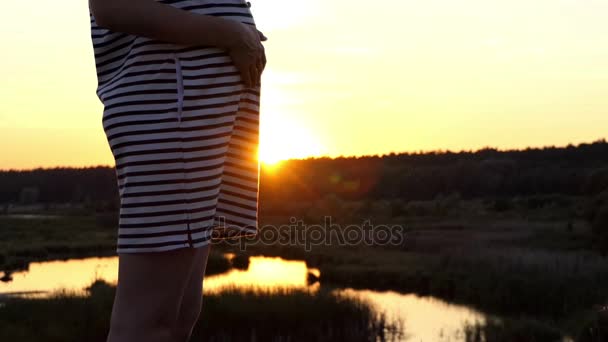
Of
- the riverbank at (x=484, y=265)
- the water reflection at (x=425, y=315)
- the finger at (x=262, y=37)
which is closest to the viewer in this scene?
the finger at (x=262, y=37)

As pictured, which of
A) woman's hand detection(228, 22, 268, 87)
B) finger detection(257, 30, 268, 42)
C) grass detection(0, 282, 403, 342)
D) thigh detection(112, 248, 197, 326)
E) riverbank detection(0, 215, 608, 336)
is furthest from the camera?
riverbank detection(0, 215, 608, 336)

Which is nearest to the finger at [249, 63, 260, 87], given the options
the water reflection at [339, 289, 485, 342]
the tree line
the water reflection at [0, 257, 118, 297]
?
the water reflection at [339, 289, 485, 342]

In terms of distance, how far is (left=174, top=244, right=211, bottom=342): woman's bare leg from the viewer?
1163 millimetres

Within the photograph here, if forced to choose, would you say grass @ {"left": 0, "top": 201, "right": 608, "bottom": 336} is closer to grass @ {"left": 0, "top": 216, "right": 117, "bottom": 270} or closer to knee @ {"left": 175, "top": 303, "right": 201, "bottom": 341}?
grass @ {"left": 0, "top": 216, "right": 117, "bottom": 270}

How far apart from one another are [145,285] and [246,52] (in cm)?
39

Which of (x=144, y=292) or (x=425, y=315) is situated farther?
(x=425, y=315)

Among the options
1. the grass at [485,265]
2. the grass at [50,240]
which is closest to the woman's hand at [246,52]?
the grass at [485,265]

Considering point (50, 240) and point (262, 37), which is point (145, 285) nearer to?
point (262, 37)

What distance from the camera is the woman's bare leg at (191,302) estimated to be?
3.82 ft

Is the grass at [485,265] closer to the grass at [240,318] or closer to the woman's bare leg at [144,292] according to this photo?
the grass at [240,318]

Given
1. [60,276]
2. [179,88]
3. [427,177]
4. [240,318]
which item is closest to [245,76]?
[179,88]

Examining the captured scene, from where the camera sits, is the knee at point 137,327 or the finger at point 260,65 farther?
the finger at point 260,65

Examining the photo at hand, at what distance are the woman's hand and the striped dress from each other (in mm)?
14

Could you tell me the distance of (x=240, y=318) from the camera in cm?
1120
